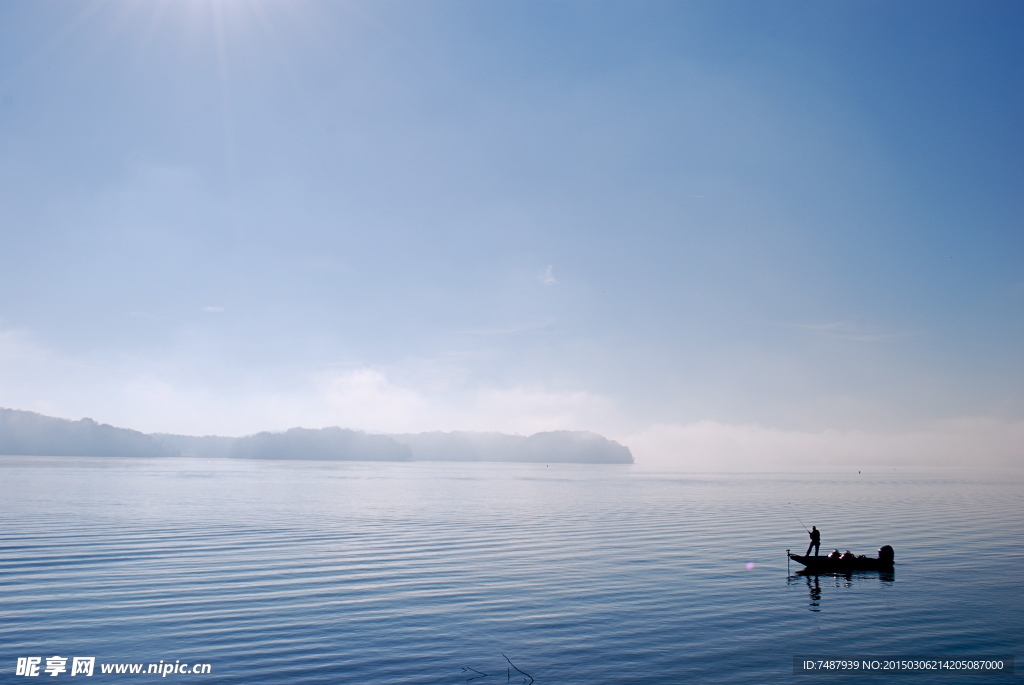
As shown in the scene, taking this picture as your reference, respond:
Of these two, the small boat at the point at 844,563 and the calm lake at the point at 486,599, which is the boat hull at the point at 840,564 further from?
the calm lake at the point at 486,599

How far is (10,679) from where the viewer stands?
2045cm

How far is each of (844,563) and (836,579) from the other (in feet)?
6.16

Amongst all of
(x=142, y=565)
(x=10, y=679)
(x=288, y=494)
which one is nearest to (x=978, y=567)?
(x=10, y=679)

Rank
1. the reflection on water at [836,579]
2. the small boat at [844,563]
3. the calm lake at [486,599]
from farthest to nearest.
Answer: the small boat at [844,563]
the reflection on water at [836,579]
the calm lake at [486,599]

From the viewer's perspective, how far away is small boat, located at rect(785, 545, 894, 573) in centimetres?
4306

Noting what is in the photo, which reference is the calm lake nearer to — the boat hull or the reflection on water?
the reflection on water

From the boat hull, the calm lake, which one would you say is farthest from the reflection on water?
the boat hull

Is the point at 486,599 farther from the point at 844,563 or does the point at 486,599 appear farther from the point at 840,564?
the point at 844,563

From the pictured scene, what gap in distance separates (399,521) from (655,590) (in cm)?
4426

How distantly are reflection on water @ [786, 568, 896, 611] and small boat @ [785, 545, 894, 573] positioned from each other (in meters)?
0.34

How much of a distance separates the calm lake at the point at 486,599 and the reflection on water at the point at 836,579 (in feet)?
0.73

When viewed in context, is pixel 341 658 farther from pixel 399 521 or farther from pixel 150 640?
pixel 399 521

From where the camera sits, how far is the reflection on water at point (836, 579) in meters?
39.6

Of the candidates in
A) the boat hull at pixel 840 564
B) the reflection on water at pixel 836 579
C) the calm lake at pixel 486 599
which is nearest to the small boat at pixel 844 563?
the boat hull at pixel 840 564
